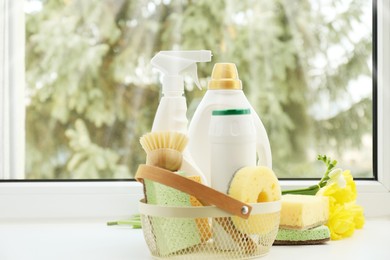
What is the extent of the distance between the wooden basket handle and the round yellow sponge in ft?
0.09

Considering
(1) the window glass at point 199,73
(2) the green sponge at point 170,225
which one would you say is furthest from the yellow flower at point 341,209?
(1) the window glass at point 199,73

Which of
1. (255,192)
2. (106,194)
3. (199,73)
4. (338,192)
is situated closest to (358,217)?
(338,192)

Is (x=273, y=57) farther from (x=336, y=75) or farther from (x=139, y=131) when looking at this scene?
(x=139, y=131)

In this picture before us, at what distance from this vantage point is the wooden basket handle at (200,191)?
29.3 inches

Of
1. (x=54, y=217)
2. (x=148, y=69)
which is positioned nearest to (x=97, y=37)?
(x=148, y=69)

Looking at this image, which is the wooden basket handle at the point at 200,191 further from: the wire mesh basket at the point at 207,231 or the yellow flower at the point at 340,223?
the yellow flower at the point at 340,223

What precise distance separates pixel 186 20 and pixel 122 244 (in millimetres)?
1549

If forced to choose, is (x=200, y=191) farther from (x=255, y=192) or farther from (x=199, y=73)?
(x=199, y=73)

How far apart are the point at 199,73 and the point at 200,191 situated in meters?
1.45

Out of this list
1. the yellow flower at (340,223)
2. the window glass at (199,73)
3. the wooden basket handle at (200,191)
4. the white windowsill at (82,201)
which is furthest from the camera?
the window glass at (199,73)

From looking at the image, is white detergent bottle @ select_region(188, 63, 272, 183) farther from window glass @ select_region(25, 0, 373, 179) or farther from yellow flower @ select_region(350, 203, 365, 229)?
window glass @ select_region(25, 0, 373, 179)

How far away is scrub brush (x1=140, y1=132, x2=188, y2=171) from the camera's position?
2.65ft

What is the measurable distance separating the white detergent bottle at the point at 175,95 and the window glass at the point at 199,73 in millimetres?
1198

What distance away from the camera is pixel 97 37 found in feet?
7.54
